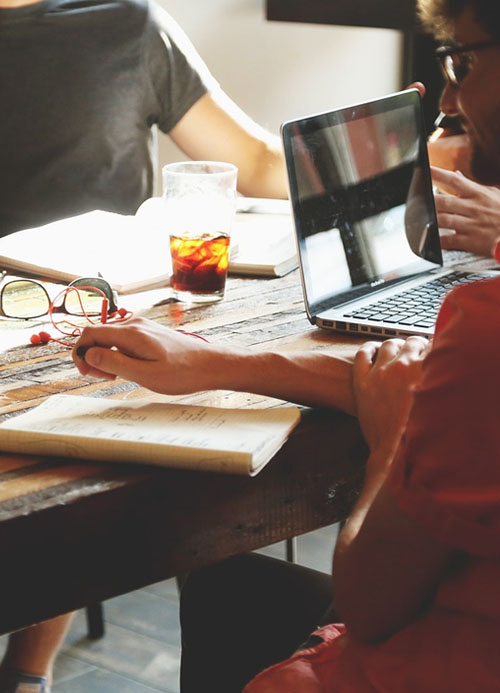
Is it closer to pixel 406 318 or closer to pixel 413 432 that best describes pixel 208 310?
pixel 406 318

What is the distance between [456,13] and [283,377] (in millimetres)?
415

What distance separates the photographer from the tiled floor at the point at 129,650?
6.13ft

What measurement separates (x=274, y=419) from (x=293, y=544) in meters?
1.28

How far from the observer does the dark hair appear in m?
0.72

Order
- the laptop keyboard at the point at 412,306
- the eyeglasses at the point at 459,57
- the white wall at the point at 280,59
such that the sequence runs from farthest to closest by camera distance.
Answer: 1. the white wall at the point at 280,59
2. the laptop keyboard at the point at 412,306
3. the eyeglasses at the point at 459,57

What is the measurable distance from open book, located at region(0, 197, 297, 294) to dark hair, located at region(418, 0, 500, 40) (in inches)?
27.5

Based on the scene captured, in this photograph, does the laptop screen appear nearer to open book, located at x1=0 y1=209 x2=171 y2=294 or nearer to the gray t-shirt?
open book, located at x1=0 y1=209 x2=171 y2=294

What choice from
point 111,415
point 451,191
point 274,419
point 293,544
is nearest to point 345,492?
point 274,419

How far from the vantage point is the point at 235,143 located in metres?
2.17

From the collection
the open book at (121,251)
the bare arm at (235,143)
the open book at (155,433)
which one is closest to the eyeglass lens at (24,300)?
the open book at (121,251)

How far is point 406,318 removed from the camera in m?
1.22

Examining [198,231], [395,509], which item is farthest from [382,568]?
[198,231]

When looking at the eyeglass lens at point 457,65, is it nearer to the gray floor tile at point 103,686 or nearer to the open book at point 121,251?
the open book at point 121,251

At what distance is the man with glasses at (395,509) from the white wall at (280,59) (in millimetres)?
2286
